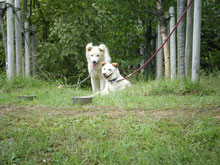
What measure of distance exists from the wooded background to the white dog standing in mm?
1994

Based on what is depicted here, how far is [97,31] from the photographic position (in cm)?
1042

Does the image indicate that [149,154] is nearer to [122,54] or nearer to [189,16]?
[189,16]

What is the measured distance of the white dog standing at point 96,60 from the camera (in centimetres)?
674

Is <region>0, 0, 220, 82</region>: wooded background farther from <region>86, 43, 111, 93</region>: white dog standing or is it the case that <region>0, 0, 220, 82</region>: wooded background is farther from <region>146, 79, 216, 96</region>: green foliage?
<region>146, 79, 216, 96</region>: green foliage

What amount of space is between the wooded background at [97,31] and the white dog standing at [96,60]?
199 cm

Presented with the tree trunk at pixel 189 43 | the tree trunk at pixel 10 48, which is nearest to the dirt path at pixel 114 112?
the tree trunk at pixel 189 43

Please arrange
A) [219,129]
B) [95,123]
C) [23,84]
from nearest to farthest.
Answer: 1. [219,129]
2. [95,123]
3. [23,84]

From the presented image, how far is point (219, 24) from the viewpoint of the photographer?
9.22m

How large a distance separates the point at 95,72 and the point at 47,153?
4.94m

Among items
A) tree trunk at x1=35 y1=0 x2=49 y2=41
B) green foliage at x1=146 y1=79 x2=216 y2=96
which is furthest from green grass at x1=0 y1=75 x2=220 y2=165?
tree trunk at x1=35 y1=0 x2=49 y2=41

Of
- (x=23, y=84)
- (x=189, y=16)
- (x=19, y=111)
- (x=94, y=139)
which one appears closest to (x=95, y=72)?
(x=23, y=84)

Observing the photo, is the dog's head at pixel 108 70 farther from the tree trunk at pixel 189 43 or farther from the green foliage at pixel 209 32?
the green foliage at pixel 209 32

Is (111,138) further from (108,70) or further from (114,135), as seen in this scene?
(108,70)

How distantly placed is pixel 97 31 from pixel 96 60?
13.8ft
